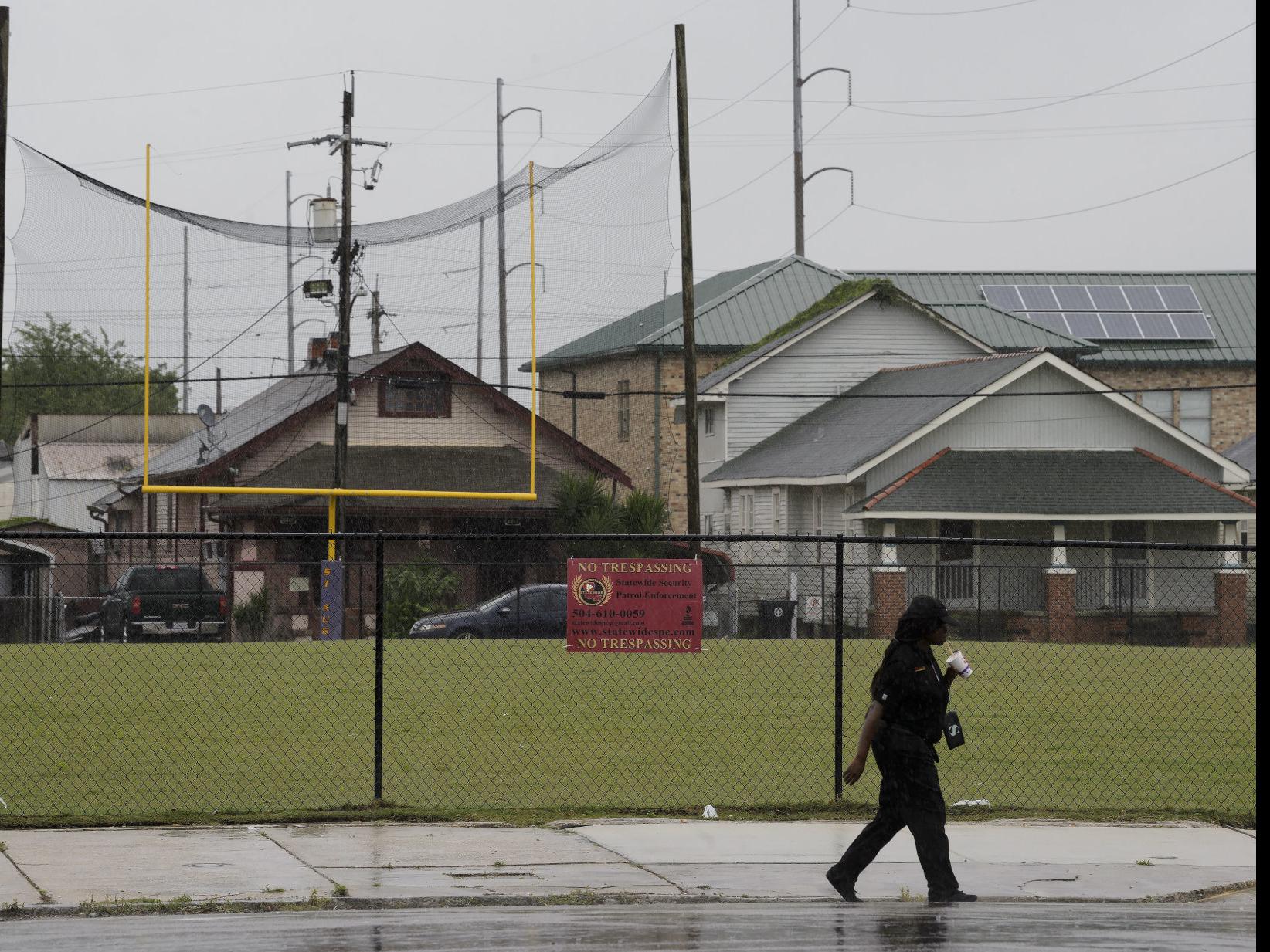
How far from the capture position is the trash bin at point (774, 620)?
31.2 m

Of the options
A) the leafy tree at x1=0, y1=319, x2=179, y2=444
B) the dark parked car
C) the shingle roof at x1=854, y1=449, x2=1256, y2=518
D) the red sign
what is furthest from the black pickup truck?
the leafy tree at x1=0, y1=319, x2=179, y2=444

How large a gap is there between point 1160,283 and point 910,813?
5043 cm

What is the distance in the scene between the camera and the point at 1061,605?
113 feet

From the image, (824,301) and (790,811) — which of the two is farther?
(824,301)

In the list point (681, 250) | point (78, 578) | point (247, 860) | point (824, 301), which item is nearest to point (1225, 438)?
point (824, 301)

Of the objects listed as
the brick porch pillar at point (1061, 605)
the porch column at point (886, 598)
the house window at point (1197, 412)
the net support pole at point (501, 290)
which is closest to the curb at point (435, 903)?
the net support pole at point (501, 290)

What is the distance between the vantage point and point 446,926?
25.9ft

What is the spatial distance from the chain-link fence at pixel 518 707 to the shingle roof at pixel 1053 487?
3664 mm

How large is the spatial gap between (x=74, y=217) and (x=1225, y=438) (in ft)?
127

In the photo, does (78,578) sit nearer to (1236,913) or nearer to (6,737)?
(6,737)

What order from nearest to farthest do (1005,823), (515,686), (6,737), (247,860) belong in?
(247,860), (1005,823), (6,737), (515,686)

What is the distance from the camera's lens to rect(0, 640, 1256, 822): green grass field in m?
12.7

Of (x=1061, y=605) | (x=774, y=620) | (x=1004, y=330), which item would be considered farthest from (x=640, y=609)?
(x=1004, y=330)

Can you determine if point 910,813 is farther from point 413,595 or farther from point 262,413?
point 262,413
